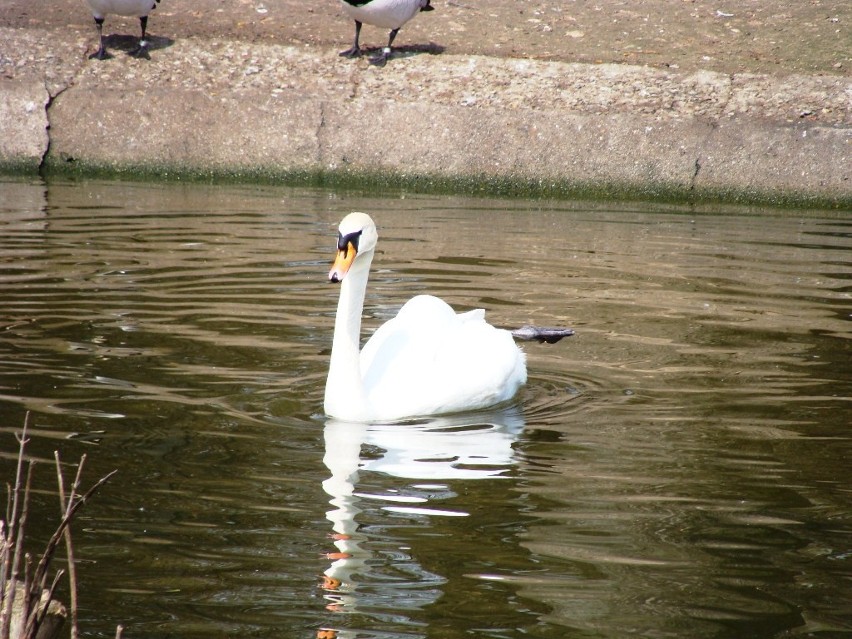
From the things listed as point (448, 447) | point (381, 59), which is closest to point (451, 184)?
point (381, 59)

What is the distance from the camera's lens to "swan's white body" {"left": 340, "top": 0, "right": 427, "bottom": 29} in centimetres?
1179

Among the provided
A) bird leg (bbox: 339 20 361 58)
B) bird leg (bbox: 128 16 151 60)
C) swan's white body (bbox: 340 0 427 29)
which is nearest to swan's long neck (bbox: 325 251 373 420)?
swan's white body (bbox: 340 0 427 29)

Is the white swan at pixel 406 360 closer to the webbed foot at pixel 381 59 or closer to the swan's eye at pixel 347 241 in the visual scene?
the swan's eye at pixel 347 241

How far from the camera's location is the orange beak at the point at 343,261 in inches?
185

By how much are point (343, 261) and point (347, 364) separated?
42 centimetres

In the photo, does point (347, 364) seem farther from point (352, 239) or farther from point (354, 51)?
point (354, 51)

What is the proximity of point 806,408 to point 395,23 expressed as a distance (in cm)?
803

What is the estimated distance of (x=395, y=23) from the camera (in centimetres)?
1220

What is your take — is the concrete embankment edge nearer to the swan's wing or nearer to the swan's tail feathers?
the swan's tail feathers

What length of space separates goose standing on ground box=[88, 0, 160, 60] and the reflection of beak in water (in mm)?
8350

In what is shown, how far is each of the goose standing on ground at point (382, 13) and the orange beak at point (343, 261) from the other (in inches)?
290

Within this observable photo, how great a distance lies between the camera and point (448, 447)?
4609 mm

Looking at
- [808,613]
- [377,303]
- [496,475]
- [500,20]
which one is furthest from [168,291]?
[500,20]

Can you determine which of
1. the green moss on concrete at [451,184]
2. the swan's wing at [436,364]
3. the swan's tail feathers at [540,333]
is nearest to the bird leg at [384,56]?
the green moss on concrete at [451,184]
